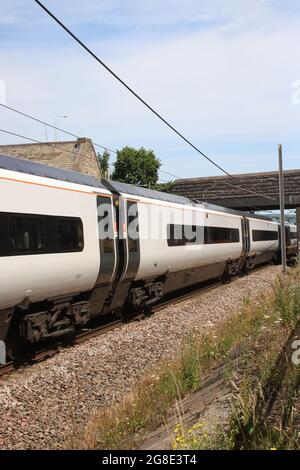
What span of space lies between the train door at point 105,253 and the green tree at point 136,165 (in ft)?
166

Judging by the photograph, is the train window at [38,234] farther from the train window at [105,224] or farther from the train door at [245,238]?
the train door at [245,238]

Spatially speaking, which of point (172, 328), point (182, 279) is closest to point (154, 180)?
point (182, 279)

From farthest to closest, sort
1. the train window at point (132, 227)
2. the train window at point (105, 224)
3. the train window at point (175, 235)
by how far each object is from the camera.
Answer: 1. the train window at point (175, 235)
2. the train window at point (132, 227)
3. the train window at point (105, 224)

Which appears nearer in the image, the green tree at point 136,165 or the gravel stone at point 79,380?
the gravel stone at point 79,380

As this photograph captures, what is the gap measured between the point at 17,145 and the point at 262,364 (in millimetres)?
27192

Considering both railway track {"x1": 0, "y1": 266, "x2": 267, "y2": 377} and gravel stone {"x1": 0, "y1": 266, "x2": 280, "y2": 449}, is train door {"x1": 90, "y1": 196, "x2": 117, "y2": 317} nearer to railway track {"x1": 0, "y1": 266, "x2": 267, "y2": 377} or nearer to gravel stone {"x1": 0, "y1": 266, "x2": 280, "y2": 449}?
railway track {"x1": 0, "y1": 266, "x2": 267, "y2": 377}

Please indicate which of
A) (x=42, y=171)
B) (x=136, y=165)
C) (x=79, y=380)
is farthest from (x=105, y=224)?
(x=136, y=165)

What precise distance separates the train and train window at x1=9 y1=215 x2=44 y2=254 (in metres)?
0.02

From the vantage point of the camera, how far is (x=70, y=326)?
401 inches

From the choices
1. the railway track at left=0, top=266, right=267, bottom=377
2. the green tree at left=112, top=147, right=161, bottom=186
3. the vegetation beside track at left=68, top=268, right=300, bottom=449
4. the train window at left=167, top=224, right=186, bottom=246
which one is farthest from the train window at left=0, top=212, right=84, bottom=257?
the green tree at left=112, top=147, right=161, bottom=186

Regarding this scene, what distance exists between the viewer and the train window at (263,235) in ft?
85.6

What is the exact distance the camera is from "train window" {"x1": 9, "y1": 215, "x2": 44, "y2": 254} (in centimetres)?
796

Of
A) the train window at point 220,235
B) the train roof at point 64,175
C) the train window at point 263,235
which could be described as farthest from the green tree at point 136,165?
the train roof at point 64,175
